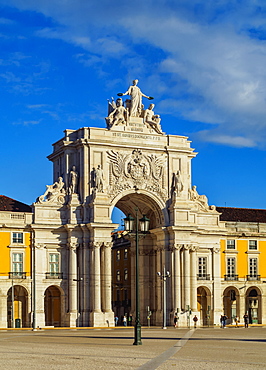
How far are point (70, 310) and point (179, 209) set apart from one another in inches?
597

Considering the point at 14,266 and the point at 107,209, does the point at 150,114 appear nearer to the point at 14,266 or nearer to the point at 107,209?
the point at 107,209

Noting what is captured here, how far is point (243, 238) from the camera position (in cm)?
8644

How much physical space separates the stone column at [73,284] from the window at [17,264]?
4.81 metres

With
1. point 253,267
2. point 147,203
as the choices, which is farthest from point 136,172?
point 253,267

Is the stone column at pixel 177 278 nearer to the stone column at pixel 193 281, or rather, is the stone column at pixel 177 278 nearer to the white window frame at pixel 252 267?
the stone column at pixel 193 281

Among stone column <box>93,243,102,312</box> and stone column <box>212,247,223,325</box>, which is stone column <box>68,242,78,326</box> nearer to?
stone column <box>93,243,102,312</box>

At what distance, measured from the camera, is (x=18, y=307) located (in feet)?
246

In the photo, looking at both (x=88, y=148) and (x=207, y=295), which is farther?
(x=207, y=295)

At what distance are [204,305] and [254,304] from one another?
7.60m

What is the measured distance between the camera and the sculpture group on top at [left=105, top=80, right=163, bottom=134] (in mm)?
78500

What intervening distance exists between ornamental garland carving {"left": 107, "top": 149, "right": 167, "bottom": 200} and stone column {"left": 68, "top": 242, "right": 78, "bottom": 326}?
6.88 metres

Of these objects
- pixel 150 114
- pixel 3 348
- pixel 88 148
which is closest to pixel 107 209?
pixel 88 148

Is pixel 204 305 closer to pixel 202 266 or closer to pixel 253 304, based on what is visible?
pixel 202 266

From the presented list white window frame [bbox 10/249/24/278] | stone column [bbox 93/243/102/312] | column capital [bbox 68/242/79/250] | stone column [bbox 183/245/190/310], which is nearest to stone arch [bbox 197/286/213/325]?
stone column [bbox 183/245/190/310]
